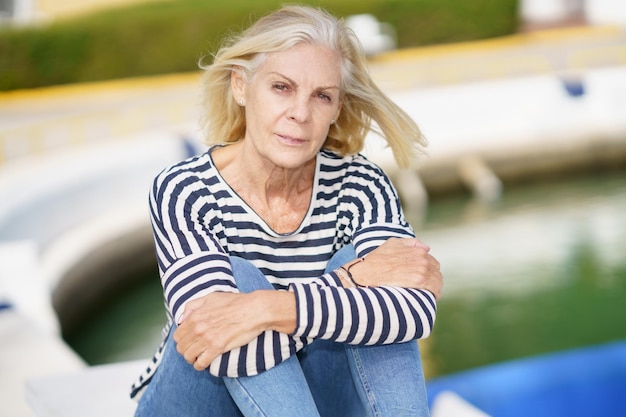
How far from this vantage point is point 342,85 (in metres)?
2.15

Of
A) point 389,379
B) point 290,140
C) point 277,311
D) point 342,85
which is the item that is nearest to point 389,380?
point 389,379

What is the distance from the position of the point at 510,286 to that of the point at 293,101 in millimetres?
7411

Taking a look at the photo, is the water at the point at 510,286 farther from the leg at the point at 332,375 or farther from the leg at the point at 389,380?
the leg at the point at 389,380

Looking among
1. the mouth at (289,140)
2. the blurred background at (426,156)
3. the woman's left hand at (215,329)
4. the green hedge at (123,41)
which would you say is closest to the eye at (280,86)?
the mouth at (289,140)

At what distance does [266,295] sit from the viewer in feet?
6.17

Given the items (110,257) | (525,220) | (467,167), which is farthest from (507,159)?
(110,257)

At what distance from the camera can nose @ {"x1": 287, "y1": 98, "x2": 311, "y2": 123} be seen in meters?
2.04

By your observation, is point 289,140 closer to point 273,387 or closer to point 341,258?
point 341,258

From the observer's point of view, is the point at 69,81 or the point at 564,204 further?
the point at 69,81

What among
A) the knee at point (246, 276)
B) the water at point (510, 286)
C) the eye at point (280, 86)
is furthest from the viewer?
the water at point (510, 286)

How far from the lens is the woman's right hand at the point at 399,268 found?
6.57 ft

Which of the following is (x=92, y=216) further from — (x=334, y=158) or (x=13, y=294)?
(x=334, y=158)

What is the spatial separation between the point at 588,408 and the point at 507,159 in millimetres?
8636

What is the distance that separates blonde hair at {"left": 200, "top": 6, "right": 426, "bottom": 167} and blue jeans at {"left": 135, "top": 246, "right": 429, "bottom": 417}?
1.50ft
